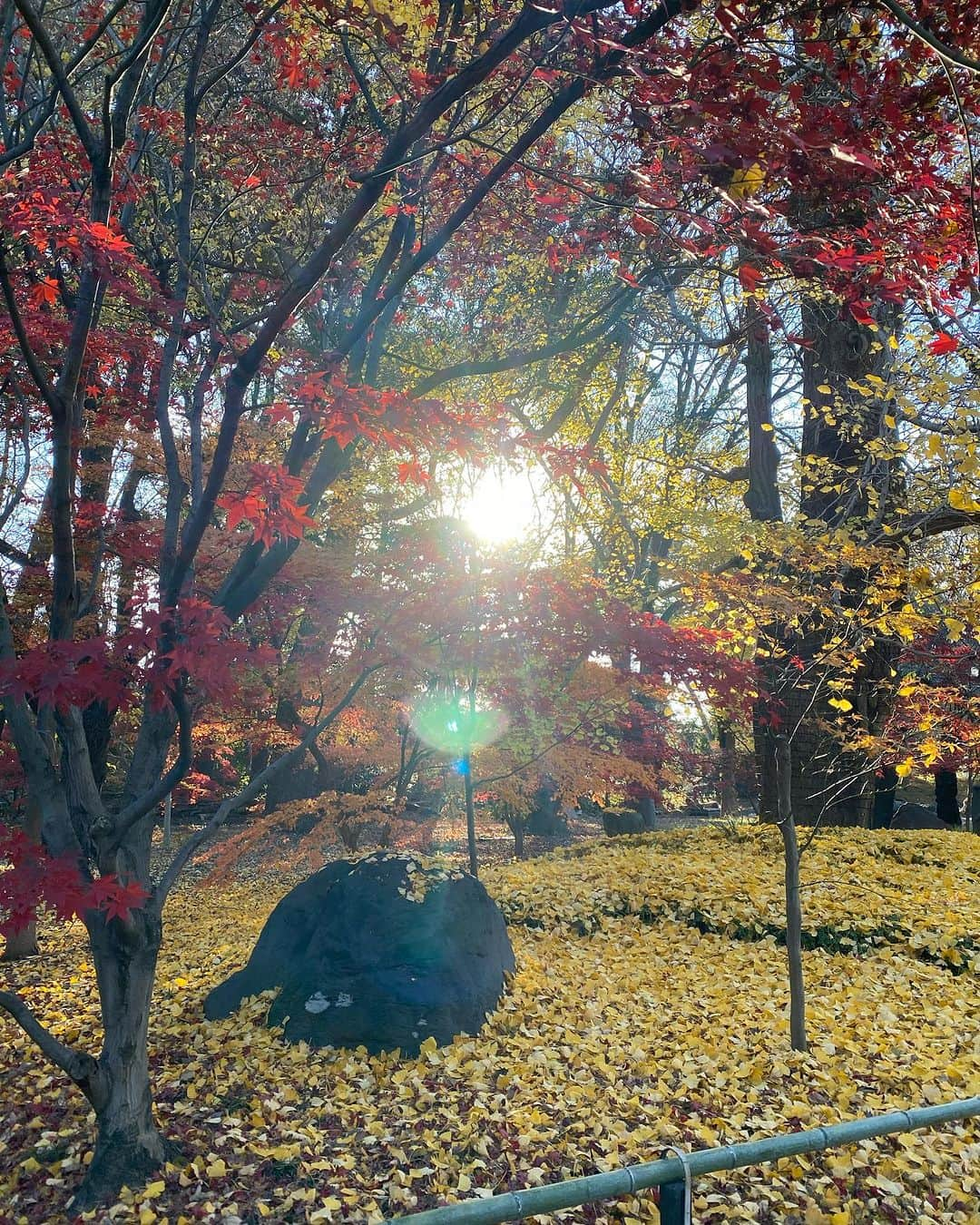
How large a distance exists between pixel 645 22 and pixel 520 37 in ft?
2.44

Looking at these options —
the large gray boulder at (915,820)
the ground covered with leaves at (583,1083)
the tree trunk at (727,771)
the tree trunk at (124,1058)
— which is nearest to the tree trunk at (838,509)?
the ground covered with leaves at (583,1083)

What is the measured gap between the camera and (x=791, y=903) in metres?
5.03

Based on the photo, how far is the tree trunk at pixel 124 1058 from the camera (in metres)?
3.52

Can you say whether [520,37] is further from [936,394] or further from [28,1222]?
[28,1222]

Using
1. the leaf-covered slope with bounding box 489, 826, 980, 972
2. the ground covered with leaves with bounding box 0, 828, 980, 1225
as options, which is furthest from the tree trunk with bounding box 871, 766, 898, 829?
the ground covered with leaves with bounding box 0, 828, 980, 1225

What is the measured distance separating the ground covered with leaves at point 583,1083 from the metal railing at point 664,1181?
1458mm

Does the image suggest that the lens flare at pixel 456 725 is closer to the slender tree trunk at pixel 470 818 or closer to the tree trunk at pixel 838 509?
the slender tree trunk at pixel 470 818

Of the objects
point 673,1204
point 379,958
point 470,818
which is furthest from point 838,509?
point 673,1204

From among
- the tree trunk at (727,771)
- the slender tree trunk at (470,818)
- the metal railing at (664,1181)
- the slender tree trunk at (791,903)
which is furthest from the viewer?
the tree trunk at (727,771)

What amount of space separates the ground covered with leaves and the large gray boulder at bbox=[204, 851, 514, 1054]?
18 centimetres

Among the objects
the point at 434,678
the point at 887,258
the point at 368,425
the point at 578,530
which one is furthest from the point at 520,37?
the point at 578,530

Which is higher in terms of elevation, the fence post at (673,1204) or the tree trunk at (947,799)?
the fence post at (673,1204)

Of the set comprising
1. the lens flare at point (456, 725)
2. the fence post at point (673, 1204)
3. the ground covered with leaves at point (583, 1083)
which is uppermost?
the lens flare at point (456, 725)

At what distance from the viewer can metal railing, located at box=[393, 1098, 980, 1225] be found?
1788 mm
